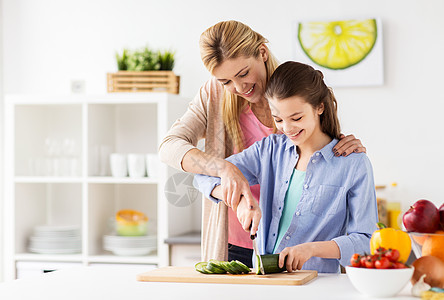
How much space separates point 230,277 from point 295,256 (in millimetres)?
183

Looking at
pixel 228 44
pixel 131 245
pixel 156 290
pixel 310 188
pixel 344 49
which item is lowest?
pixel 131 245

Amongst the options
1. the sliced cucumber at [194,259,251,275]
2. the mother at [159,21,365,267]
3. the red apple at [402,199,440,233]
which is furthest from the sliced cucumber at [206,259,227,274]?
the red apple at [402,199,440,233]

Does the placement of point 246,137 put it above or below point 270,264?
above

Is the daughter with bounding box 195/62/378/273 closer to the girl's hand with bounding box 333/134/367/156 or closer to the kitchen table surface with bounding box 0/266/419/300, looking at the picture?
the girl's hand with bounding box 333/134/367/156

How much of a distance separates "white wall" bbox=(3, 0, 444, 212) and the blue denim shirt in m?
1.71

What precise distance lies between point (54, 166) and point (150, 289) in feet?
7.45

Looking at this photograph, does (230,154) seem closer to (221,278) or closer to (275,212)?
(275,212)

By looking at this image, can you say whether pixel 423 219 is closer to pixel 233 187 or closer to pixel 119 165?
pixel 233 187

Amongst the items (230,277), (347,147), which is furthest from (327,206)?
(230,277)

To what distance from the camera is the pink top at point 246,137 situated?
206cm

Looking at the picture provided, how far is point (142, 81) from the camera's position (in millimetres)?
3389

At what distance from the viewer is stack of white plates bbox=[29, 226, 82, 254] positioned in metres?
3.46

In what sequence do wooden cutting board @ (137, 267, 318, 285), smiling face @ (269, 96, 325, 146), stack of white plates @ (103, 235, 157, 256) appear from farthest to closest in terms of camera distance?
stack of white plates @ (103, 235, 157, 256), smiling face @ (269, 96, 325, 146), wooden cutting board @ (137, 267, 318, 285)

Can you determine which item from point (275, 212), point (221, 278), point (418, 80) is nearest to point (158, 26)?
point (418, 80)
